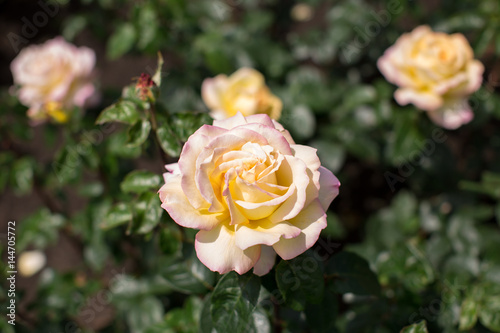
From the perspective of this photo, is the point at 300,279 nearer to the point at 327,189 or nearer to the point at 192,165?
the point at 327,189

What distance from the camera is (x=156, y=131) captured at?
2.63 feet

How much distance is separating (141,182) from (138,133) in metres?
0.12

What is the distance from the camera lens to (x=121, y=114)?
80cm

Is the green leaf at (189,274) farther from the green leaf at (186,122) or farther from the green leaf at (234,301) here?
the green leaf at (186,122)

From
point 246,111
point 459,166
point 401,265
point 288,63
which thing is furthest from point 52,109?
point 459,166

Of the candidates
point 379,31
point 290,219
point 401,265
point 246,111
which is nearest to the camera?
point 290,219

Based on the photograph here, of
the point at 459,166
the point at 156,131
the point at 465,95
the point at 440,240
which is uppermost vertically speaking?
the point at 156,131

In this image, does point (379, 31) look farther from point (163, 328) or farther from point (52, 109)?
point (163, 328)

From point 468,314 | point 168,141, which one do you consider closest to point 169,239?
point 168,141

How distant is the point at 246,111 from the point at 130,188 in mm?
626

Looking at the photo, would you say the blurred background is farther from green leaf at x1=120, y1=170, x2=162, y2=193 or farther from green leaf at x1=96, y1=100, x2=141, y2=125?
green leaf at x1=96, y1=100, x2=141, y2=125

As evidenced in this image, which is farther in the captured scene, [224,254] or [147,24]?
[147,24]

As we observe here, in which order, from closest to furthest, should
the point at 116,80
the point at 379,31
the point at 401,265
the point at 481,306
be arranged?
the point at 481,306
the point at 401,265
the point at 379,31
the point at 116,80

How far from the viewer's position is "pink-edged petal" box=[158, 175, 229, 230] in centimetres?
61
